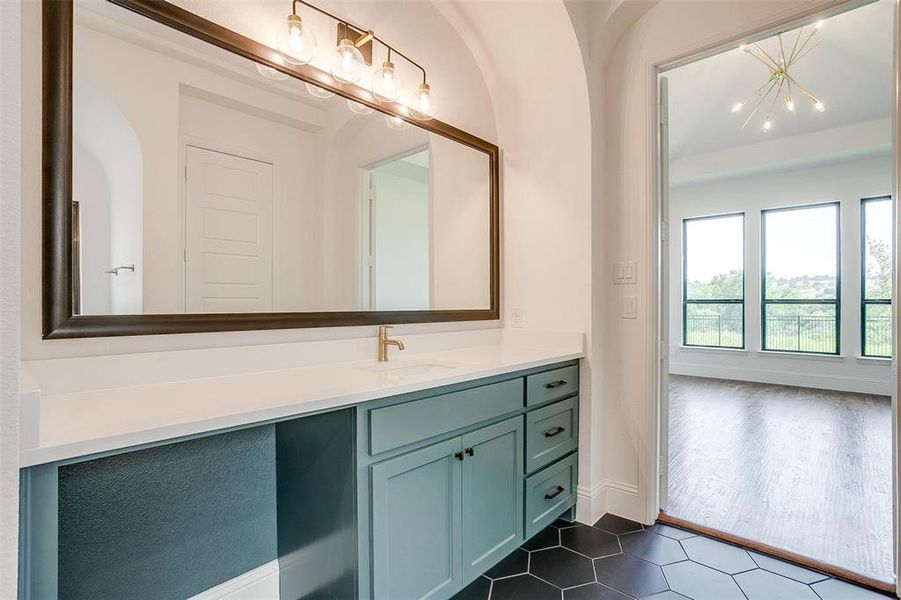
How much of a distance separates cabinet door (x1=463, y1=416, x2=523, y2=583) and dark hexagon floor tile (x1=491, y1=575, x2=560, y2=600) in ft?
0.37

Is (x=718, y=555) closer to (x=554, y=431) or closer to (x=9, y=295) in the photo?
(x=554, y=431)

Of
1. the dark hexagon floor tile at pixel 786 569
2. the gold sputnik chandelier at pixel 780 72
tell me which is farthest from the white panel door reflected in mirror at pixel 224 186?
the gold sputnik chandelier at pixel 780 72

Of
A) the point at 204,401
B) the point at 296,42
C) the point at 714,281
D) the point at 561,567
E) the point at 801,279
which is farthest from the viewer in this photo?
the point at 714,281

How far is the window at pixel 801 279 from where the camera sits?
17.8ft

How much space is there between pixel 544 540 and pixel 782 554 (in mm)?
1020

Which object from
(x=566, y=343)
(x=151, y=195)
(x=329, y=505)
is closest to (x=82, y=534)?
(x=329, y=505)

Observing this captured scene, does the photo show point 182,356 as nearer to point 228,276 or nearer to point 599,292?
point 228,276

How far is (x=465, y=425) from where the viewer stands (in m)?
1.58

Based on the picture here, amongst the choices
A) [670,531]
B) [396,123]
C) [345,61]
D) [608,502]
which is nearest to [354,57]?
[345,61]

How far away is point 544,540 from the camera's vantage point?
2.09m

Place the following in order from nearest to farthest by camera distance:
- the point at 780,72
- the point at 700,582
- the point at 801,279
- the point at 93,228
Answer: the point at 93,228, the point at 700,582, the point at 780,72, the point at 801,279

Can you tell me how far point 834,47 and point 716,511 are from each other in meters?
4.11

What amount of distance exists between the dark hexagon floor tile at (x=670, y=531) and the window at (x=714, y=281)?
4872 millimetres

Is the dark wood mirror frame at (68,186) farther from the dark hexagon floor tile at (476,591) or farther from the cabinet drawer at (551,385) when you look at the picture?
the dark hexagon floor tile at (476,591)
